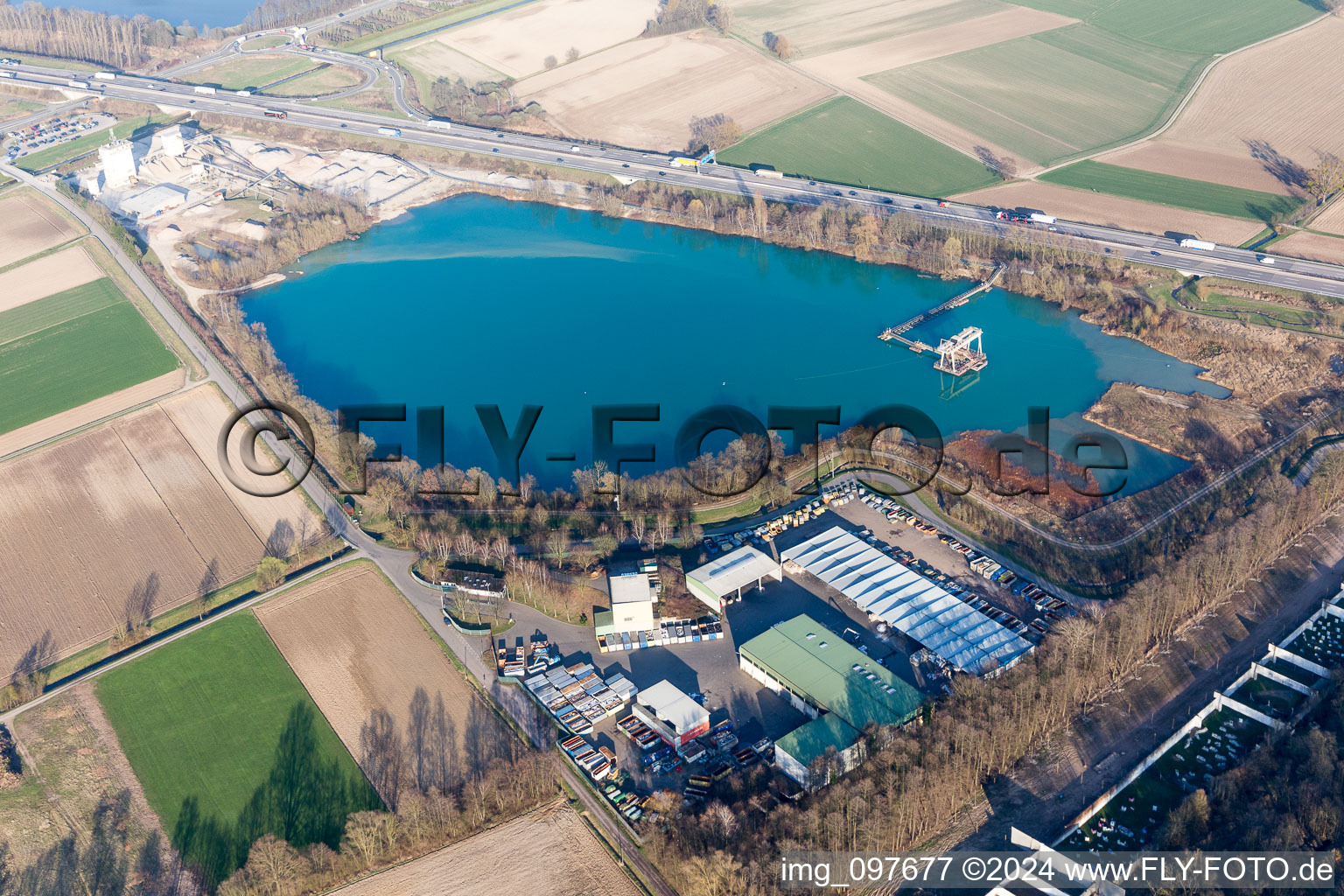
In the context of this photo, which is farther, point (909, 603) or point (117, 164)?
point (117, 164)

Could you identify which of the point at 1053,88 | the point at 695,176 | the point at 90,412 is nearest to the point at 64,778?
the point at 90,412

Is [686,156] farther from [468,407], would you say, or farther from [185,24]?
[185,24]

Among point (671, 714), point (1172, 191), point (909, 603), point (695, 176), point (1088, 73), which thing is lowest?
point (671, 714)

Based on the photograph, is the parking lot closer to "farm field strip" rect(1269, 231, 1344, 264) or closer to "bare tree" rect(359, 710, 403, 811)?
"bare tree" rect(359, 710, 403, 811)

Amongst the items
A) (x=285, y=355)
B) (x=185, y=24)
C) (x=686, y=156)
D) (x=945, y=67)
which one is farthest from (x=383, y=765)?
(x=185, y=24)

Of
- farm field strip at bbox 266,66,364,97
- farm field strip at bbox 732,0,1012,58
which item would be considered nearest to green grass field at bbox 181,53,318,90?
farm field strip at bbox 266,66,364,97

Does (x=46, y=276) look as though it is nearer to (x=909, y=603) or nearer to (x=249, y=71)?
(x=249, y=71)

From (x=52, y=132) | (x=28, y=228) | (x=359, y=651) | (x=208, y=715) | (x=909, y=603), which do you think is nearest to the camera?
(x=208, y=715)
